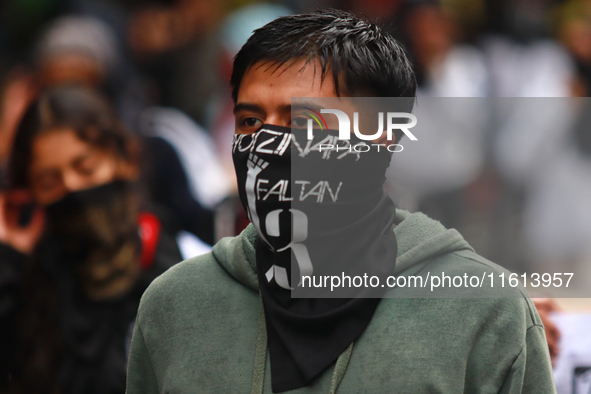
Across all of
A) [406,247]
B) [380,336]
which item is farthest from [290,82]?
[380,336]

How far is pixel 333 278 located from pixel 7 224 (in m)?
2.58

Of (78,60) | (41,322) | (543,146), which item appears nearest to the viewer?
(41,322)

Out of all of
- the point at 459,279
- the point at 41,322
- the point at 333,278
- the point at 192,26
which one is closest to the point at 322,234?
the point at 333,278

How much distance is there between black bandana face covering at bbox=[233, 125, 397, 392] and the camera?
1.58 m

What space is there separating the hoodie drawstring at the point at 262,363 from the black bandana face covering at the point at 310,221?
2 centimetres

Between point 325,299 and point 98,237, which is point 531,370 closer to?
point 325,299

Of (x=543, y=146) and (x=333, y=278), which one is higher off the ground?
(x=333, y=278)

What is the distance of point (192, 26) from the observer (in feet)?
18.9

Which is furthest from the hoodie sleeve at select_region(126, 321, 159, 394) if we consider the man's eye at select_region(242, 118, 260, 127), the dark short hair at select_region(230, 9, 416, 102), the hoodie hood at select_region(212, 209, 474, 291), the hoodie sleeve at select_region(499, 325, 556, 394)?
the hoodie sleeve at select_region(499, 325, 556, 394)

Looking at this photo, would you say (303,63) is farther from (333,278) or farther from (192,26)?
(192,26)

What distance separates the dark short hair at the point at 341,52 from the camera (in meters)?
1.57

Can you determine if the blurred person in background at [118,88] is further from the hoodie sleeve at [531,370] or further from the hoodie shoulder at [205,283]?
the hoodie sleeve at [531,370]

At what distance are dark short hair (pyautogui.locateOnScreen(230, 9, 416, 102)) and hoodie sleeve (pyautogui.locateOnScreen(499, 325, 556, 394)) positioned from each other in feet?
2.09

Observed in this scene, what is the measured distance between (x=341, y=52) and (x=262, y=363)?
0.72 meters
